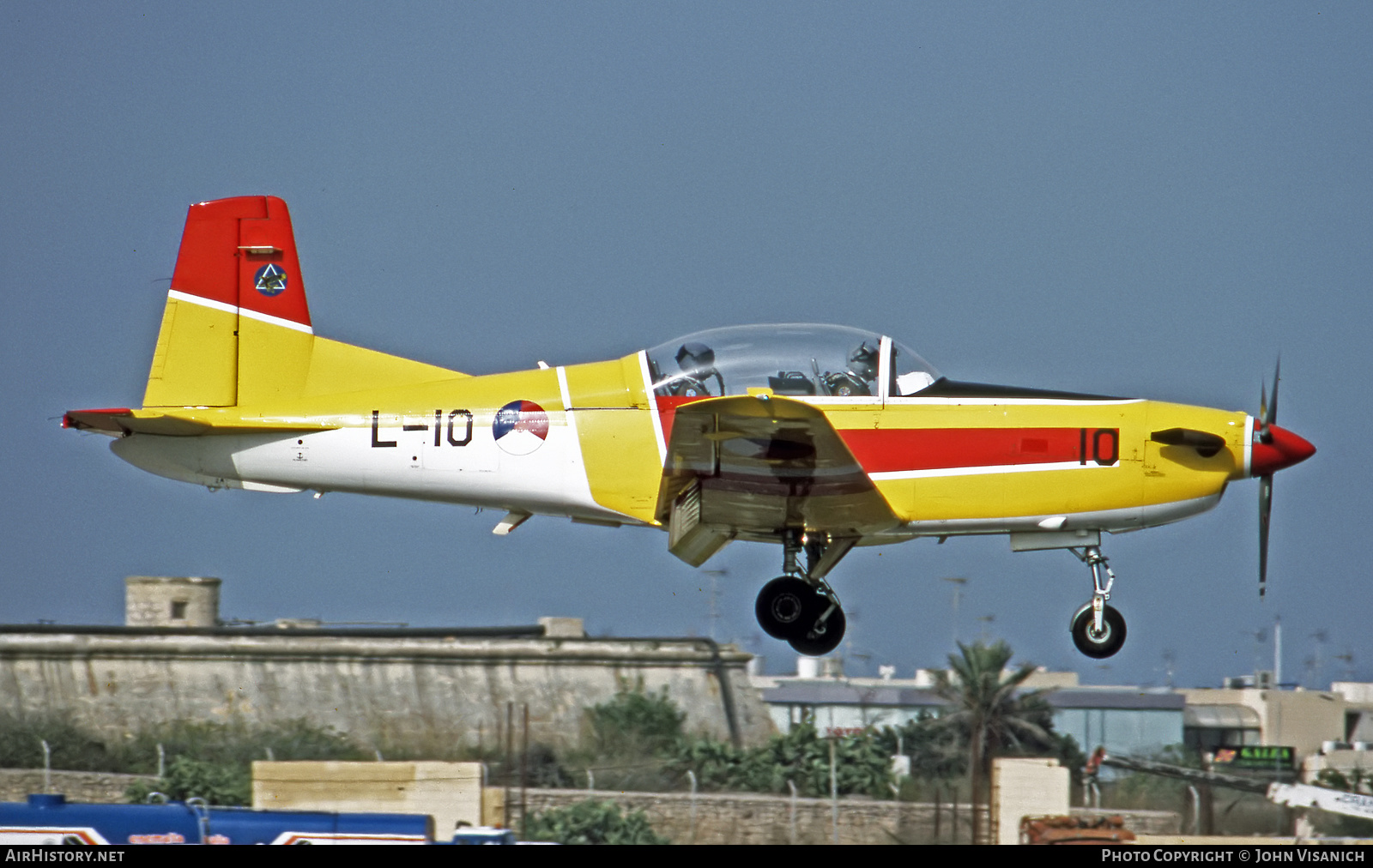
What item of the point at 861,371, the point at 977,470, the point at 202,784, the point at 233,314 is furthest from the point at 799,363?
the point at 202,784

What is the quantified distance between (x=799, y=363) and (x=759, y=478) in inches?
33.2

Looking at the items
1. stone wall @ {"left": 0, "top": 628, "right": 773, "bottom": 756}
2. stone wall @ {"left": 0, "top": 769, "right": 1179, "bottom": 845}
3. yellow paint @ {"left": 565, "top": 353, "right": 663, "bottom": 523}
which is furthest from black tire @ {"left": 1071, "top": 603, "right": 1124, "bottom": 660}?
stone wall @ {"left": 0, "top": 628, "right": 773, "bottom": 756}

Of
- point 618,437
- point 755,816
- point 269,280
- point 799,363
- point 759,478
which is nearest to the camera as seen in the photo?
point 799,363

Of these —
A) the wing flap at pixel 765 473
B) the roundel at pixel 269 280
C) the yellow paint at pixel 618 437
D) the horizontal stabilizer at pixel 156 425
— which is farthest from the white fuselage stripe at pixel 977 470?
the roundel at pixel 269 280

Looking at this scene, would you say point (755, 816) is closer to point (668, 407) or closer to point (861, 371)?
point (668, 407)

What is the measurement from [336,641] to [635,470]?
18.1m

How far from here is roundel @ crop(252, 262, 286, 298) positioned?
12312mm

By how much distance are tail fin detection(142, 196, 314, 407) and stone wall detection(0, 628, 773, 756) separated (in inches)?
592

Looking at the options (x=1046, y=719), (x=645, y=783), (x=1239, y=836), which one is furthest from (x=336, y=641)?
(x=1239, y=836)

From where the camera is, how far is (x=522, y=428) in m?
11.2

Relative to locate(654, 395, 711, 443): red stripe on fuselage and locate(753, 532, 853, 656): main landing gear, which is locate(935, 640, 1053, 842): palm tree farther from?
locate(654, 395, 711, 443): red stripe on fuselage

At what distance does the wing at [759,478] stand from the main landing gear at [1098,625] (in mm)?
1499

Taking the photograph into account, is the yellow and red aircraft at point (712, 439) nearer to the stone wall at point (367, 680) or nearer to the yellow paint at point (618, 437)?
the yellow paint at point (618, 437)

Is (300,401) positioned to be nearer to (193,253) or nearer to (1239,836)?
(193,253)
